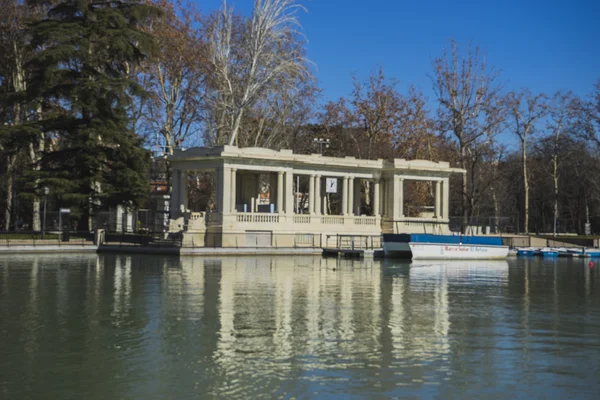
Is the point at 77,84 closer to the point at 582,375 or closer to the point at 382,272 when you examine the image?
the point at 382,272

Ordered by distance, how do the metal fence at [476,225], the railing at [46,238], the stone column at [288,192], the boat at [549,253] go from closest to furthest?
the railing at [46,238] < the stone column at [288,192] < the boat at [549,253] < the metal fence at [476,225]

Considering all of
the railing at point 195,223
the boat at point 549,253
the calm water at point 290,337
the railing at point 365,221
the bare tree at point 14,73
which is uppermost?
the bare tree at point 14,73

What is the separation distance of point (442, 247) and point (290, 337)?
106 ft

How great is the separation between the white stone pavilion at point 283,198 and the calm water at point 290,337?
1655 centimetres

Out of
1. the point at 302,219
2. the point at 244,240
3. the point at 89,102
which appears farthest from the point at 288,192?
the point at 89,102

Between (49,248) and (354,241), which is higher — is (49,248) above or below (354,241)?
below

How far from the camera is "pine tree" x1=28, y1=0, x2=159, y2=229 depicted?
51.1 meters

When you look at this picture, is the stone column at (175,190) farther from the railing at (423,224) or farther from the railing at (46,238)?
the railing at (423,224)

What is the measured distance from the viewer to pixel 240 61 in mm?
63656

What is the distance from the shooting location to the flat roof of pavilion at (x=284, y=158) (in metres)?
50.6

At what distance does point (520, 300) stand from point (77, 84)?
35.9 meters

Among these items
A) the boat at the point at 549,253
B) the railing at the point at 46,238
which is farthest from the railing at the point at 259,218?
the boat at the point at 549,253

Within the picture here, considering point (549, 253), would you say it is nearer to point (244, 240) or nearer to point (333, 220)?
point (333, 220)

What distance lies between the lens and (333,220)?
56.1 m
